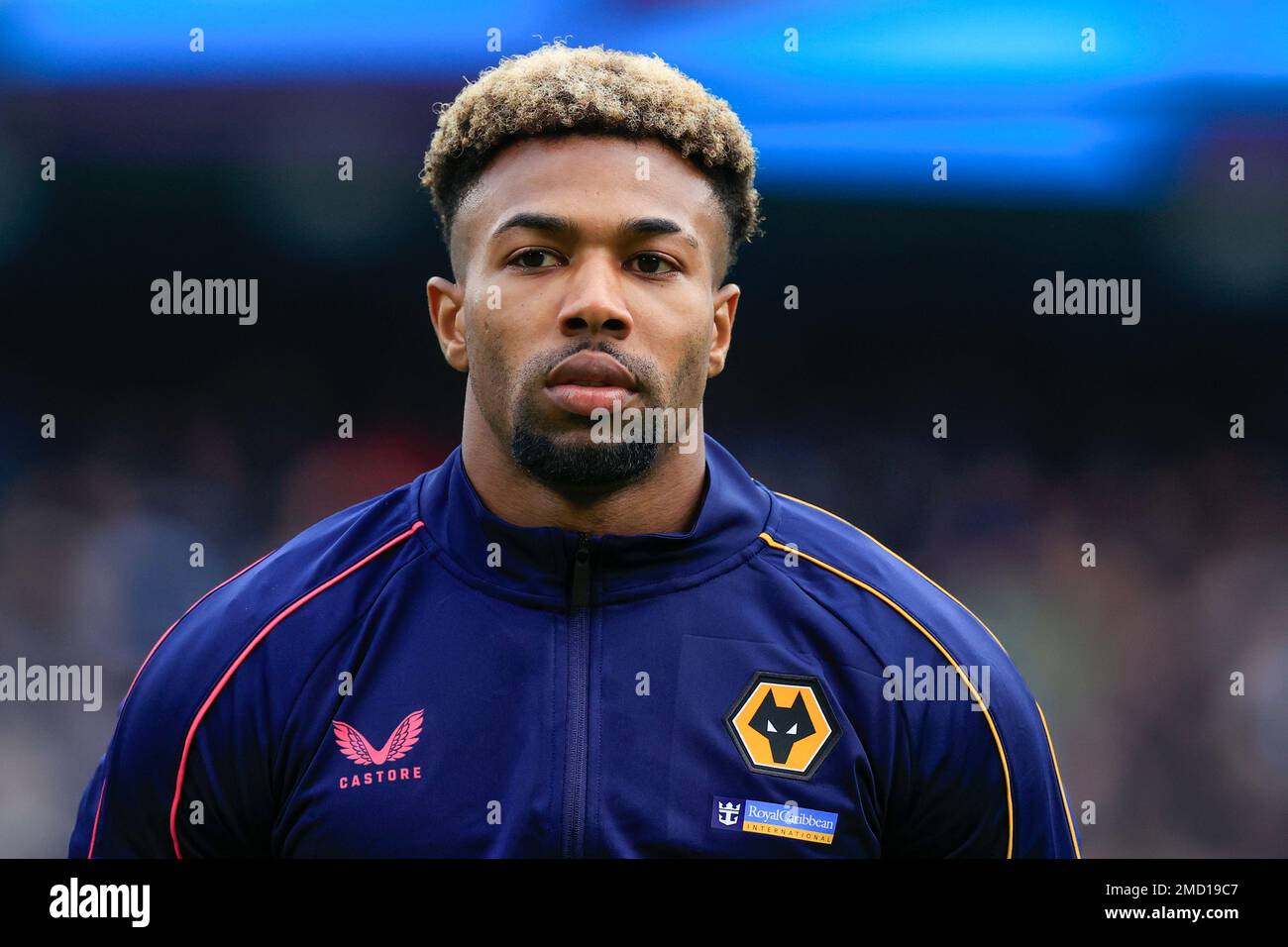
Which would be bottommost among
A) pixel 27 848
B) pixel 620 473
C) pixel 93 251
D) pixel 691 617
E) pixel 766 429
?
pixel 27 848

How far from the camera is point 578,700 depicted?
2.54 metres

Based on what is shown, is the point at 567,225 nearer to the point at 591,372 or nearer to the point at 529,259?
the point at 529,259

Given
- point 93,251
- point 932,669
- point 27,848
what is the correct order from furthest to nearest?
point 93,251
point 27,848
point 932,669

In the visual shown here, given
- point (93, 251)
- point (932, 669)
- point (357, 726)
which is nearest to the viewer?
point (357, 726)

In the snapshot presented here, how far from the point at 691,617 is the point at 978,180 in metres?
4.17

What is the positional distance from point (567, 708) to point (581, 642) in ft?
0.46

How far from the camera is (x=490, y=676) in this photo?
8.46 ft

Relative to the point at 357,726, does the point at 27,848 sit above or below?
below

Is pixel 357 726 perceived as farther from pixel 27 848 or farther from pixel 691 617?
pixel 27 848

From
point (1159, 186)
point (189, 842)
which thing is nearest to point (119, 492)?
point (189, 842)

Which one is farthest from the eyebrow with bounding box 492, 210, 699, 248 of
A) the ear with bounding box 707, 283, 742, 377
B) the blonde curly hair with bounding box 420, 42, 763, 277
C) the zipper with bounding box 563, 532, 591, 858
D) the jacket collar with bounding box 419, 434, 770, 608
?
the zipper with bounding box 563, 532, 591, 858

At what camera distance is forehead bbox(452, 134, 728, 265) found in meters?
2.66

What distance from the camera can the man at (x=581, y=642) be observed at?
2.51m

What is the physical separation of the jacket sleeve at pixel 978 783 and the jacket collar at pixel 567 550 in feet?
1.76
